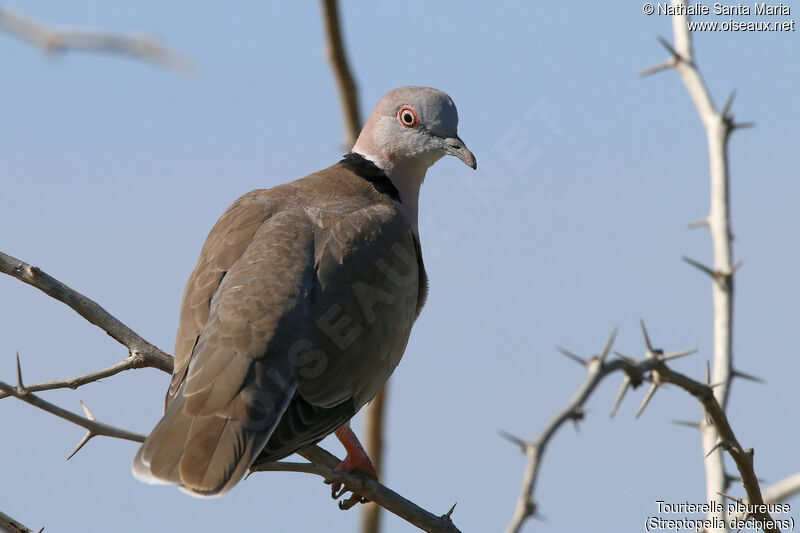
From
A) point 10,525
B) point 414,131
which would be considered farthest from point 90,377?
point 414,131

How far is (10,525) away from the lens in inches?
126

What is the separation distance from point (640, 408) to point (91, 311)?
2.33 m

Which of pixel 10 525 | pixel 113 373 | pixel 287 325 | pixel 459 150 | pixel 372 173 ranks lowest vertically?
pixel 10 525

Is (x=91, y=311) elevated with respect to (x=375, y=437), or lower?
elevated

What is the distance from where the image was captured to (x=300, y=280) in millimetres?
4461

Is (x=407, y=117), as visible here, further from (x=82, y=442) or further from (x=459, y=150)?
(x=82, y=442)

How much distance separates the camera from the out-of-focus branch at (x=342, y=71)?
5773mm

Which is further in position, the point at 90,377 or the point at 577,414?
the point at 90,377

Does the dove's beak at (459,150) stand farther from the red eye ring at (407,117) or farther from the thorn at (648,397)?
the thorn at (648,397)

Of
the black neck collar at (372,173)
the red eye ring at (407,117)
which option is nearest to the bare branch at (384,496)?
the black neck collar at (372,173)

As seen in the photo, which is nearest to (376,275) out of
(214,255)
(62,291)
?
(214,255)

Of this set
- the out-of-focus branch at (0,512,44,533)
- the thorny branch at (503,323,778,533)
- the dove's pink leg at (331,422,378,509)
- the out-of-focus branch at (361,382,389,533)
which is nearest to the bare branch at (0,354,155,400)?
the out-of-focus branch at (0,512,44,533)

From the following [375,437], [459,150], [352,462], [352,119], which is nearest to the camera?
[352,462]

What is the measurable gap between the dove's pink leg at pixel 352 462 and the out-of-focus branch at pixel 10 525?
1601mm
